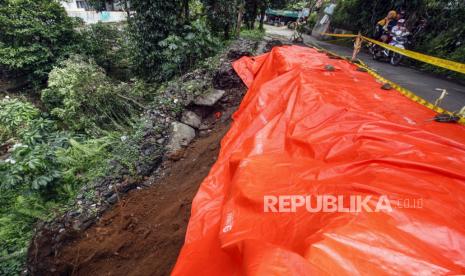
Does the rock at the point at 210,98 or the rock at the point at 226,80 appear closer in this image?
the rock at the point at 210,98

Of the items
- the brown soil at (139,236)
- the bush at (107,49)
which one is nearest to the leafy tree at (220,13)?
the bush at (107,49)

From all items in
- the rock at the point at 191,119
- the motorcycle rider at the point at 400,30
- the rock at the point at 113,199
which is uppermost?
the motorcycle rider at the point at 400,30

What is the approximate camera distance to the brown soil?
235 cm

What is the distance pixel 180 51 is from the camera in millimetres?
6105

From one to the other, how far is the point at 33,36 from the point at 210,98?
23.9ft

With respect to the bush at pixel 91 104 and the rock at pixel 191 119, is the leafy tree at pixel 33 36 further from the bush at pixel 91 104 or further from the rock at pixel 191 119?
the rock at pixel 191 119

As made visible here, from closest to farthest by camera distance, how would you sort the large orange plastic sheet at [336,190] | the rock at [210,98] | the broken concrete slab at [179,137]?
the large orange plastic sheet at [336,190], the broken concrete slab at [179,137], the rock at [210,98]

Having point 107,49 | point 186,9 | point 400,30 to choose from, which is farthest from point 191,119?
point 107,49

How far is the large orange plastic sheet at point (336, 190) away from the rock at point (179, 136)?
1227 millimetres

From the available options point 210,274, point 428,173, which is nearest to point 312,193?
point 428,173

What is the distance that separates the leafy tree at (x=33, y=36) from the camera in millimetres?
7270

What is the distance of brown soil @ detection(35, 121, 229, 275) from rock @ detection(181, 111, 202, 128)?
125cm

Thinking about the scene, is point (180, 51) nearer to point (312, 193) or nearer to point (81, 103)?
point (81, 103)

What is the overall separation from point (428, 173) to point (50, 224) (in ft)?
12.4
